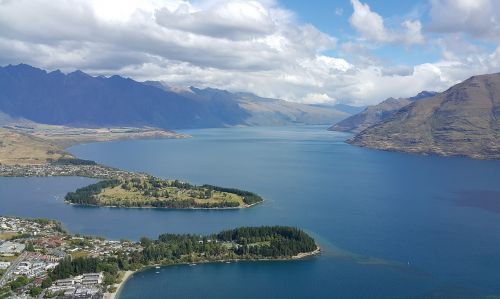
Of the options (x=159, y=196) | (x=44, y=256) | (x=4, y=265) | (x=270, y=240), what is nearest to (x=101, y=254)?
(x=44, y=256)

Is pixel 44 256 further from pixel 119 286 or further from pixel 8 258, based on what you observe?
pixel 119 286

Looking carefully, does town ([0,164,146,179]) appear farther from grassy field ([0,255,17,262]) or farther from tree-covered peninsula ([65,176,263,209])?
grassy field ([0,255,17,262])

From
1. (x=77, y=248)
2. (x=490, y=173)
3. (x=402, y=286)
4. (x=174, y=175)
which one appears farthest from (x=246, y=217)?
(x=490, y=173)

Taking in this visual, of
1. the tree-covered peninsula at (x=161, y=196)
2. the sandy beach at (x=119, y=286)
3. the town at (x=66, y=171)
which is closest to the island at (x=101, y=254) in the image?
the sandy beach at (x=119, y=286)

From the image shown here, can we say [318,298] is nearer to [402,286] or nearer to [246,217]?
[402,286]

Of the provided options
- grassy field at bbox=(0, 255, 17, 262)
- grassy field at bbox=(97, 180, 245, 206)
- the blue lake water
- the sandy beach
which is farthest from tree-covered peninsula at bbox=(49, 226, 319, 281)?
grassy field at bbox=(97, 180, 245, 206)
